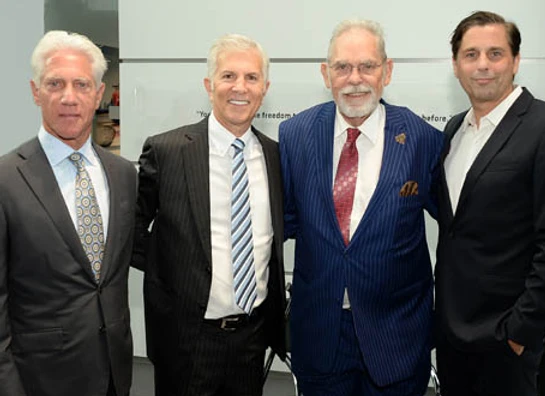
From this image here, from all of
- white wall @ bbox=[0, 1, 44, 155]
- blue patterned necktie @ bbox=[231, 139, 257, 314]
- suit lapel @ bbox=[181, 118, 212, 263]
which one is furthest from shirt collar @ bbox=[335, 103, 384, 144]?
white wall @ bbox=[0, 1, 44, 155]

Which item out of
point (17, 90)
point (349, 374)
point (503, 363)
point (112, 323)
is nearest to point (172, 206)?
point (112, 323)

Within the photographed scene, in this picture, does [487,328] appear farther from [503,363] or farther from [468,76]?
[468,76]

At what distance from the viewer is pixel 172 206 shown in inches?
94.4

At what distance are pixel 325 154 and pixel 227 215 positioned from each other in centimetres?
46

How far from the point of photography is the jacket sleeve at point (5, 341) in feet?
6.25

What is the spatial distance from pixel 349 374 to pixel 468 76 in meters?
1.25

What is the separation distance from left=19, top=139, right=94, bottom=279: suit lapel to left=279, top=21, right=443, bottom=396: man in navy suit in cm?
89

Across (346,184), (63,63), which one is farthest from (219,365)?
(63,63)

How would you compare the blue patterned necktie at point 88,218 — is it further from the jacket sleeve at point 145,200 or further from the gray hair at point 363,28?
the gray hair at point 363,28

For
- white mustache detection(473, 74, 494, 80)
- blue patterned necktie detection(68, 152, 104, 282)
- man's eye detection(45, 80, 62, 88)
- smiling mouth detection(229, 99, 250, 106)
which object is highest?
white mustache detection(473, 74, 494, 80)

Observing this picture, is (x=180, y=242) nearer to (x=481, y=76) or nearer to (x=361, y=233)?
(x=361, y=233)

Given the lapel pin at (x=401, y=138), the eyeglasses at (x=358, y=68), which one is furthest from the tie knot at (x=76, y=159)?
the lapel pin at (x=401, y=138)

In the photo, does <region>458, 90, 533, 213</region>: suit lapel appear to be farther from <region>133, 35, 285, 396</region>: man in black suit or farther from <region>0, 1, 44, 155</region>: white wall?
<region>0, 1, 44, 155</region>: white wall

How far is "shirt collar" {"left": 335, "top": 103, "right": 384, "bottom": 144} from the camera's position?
2.51m
